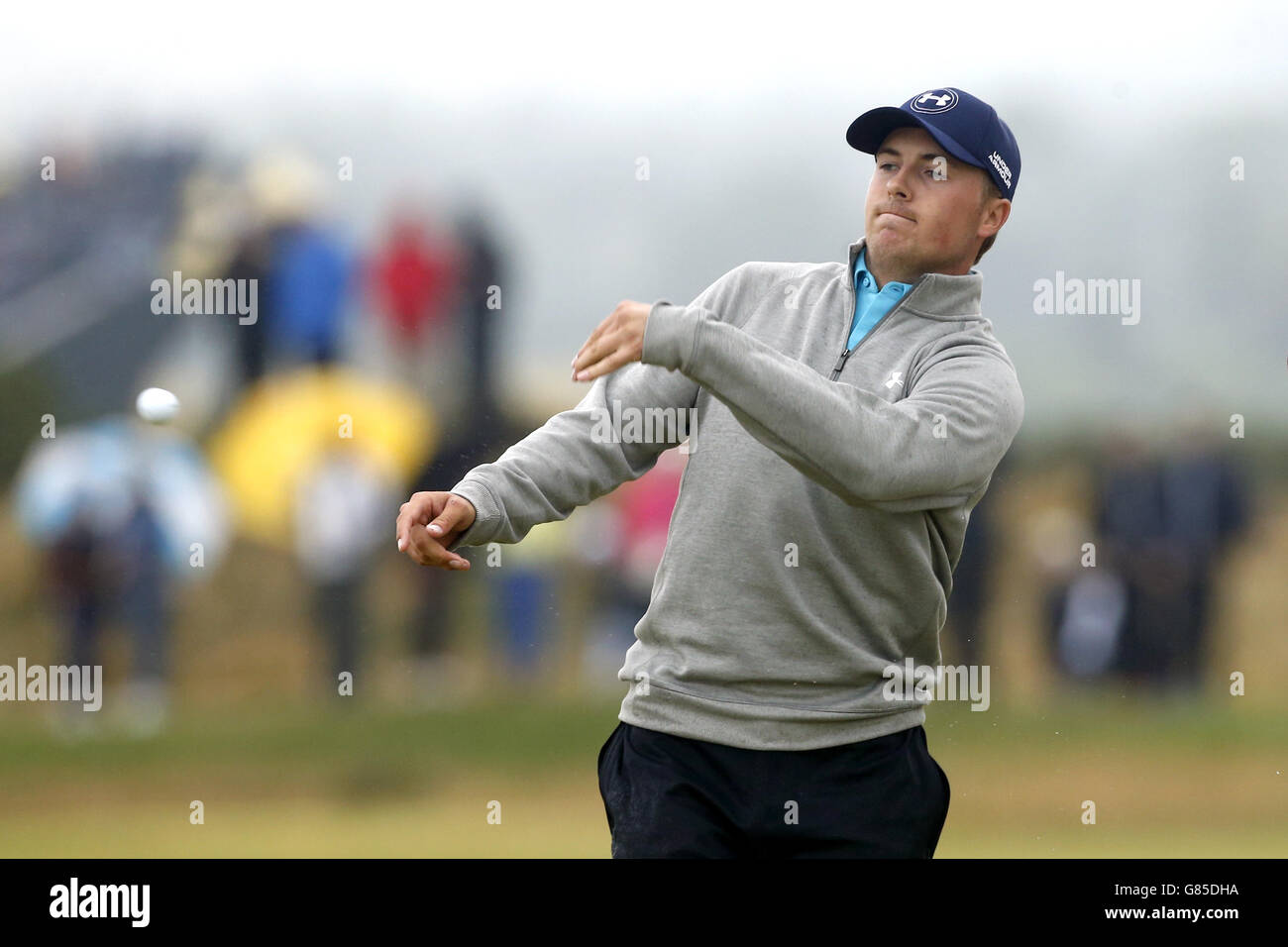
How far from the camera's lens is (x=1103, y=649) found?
8.19 metres

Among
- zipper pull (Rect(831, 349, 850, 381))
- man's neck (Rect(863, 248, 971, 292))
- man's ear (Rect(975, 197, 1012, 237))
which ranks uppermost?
man's ear (Rect(975, 197, 1012, 237))

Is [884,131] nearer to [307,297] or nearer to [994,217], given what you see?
[994,217]

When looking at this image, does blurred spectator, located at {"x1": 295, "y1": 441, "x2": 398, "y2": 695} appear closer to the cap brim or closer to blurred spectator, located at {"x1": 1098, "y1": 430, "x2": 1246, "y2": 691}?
blurred spectator, located at {"x1": 1098, "y1": 430, "x2": 1246, "y2": 691}

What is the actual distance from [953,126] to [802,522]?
722 mm

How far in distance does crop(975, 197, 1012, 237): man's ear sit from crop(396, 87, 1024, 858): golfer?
1.5 inches

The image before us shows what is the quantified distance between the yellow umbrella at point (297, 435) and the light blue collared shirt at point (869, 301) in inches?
169

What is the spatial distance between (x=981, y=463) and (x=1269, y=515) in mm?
6874

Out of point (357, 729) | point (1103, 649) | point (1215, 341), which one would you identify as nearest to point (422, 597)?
point (357, 729)

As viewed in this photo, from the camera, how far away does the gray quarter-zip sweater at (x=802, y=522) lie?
111 inches

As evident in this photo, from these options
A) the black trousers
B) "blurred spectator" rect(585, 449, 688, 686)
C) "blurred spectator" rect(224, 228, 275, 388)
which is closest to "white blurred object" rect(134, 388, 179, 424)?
the black trousers

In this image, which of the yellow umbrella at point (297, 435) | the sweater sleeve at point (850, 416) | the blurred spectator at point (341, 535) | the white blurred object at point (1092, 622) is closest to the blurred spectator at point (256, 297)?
the yellow umbrella at point (297, 435)

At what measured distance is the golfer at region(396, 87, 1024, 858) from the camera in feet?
9.20

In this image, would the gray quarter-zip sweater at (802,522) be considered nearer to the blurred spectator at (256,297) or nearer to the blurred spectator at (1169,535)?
the blurred spectator at (256,297)

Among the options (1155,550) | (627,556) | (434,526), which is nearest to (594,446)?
(434,526)
